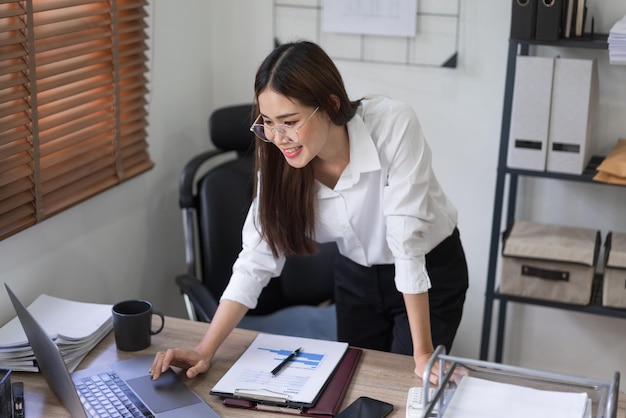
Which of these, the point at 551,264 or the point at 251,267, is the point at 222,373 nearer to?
the point at 251,267

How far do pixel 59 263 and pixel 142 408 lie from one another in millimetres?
733

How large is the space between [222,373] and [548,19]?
135cm

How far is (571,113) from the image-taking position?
7.67ft

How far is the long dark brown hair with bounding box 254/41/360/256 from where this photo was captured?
162 cm

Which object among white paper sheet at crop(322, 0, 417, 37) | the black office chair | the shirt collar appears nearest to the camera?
the shirt collar

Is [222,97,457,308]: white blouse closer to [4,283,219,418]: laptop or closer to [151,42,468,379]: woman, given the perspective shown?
[151,42,468,379]: woman

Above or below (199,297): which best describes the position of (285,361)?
above

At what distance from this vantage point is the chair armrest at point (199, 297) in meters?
2.28

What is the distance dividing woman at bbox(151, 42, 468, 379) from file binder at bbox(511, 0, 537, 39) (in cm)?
A: 65

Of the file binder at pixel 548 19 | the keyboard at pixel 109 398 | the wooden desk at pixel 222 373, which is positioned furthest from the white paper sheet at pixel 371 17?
the keyboard at pixel 109 398

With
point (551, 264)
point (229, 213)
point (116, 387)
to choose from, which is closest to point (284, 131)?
point (116, 387)

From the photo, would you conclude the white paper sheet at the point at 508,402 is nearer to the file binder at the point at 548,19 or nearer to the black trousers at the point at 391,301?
the black trousers at the point at 391,301

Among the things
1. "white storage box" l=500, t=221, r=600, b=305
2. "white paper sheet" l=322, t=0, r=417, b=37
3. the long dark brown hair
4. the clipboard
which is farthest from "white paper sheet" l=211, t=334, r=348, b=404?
"white paper sheet" l=322, t=0, r=417, b=37

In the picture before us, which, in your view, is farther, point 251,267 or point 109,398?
point 251,267
